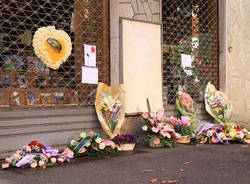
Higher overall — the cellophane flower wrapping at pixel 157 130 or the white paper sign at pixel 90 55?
the white paper sign at pixel 90 55

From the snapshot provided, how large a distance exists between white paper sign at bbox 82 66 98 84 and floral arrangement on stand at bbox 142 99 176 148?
3.27 feet

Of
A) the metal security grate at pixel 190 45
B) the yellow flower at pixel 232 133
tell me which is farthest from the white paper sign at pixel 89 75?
the yellow flower at pixel 232 133

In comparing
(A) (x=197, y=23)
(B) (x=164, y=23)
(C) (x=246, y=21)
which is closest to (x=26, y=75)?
(B) (x=164, y=23)

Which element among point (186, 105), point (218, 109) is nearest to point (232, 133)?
point (186, 105)

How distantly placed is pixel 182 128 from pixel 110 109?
1.56 metres

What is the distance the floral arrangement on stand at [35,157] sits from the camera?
15.9 ft

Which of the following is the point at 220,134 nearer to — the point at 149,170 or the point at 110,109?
the point at 110,109

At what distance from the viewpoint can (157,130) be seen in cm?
652

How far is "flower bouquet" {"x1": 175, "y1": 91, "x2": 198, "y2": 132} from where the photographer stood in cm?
757

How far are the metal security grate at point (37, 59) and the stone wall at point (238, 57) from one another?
10.9 feet

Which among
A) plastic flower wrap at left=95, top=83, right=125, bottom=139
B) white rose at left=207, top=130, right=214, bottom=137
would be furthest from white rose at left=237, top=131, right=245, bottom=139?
plastic flower wrap at left=95, top=83, right=125, bottom=139

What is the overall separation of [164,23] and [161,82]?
1.24m

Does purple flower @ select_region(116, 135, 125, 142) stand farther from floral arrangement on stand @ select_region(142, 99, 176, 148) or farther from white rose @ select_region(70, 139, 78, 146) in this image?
white rose @ select_region(70, 139, 78, 146)

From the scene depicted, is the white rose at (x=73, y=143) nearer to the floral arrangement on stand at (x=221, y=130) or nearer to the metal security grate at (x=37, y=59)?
the metal security grate at (x=37, y=59)
